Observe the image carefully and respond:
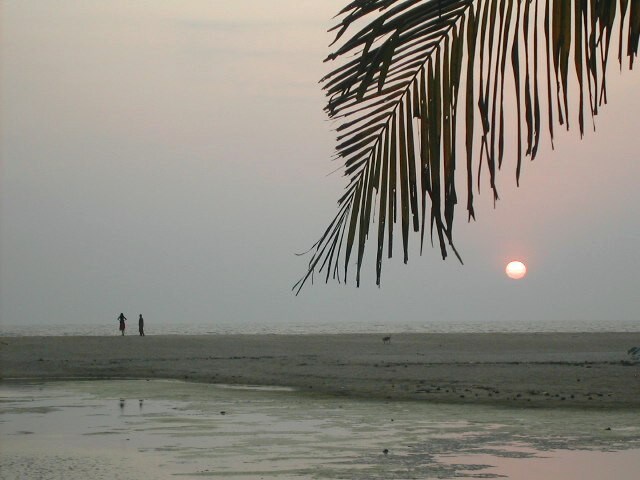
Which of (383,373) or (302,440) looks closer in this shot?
(302,440)

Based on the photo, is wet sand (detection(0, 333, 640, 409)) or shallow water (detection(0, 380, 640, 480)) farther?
wet sand (detection(0, 333, 640, 409))

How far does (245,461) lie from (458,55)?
36.9ft

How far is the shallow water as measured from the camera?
11.9 metres

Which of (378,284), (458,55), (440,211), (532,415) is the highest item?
(458,55)

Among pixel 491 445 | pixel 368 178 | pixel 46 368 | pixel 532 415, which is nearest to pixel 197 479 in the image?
pixel 491 445

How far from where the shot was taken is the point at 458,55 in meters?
1.72

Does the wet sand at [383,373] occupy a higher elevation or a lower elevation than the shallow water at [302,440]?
lower

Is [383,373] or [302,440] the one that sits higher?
[302,440]

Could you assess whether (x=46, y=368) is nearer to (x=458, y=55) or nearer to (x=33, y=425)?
(x=33, y=425)

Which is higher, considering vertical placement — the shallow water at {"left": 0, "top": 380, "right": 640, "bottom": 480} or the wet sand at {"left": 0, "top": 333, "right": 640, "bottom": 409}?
the shallow water at {"left": 0, "top": 380, "right": 640, "bottom": 480}

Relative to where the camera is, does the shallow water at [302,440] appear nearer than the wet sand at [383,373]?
Yes

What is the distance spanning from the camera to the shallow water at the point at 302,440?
38.9ft

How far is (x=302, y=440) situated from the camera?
14352 mm

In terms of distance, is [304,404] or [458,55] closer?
[458,55]
